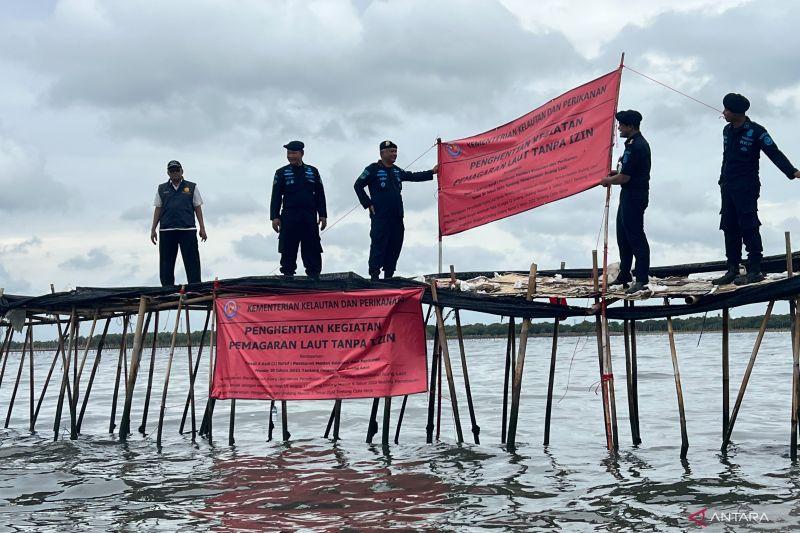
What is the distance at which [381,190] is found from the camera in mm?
13711

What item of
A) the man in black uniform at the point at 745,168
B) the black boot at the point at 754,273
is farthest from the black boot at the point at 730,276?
the black boot at the point at 754,273

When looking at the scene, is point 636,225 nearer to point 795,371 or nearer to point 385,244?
point 795,371

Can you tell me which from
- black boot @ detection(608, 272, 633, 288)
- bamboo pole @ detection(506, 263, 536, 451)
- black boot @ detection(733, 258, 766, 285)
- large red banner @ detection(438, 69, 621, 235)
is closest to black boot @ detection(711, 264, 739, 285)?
black boot @ detection(733, 258, 766, 285)

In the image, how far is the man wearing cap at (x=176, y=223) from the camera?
48.0 ft

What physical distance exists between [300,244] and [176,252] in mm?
2208

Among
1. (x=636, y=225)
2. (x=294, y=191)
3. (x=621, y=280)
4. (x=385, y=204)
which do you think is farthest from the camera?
(x=294, y=191)

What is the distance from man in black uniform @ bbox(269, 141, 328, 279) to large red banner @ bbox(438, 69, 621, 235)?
2022 millimetres

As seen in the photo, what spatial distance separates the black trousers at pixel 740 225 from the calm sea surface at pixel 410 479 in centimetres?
282

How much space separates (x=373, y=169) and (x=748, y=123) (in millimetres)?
5276

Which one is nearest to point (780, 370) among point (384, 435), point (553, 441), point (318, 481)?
point (553, 441)

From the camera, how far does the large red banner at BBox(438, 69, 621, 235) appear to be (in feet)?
37.8

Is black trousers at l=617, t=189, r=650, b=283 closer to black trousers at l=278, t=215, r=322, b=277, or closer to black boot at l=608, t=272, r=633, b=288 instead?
black boot at l=608, t=272, r=633, b=288

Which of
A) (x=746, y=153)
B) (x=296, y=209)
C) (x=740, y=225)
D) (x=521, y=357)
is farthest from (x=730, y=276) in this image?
(x=296, y=209)

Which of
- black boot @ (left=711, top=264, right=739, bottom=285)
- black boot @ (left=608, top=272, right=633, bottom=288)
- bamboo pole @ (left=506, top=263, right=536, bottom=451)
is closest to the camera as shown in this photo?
black boot @ (left=711, top=264, right=739, bottom=285)
